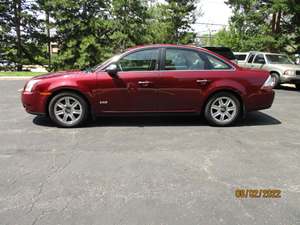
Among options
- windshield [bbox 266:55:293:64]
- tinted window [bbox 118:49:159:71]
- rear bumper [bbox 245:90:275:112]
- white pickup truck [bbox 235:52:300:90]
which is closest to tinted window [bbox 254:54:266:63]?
white pickup truck [bbox 235:52:300:90]

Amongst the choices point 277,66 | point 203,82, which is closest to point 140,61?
point 203,82

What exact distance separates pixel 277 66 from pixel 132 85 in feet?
31.5

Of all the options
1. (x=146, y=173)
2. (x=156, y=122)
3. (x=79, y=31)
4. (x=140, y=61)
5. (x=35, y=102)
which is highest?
(x=79, y=31)

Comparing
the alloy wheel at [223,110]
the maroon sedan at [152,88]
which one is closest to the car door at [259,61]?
the maroon sedan at [152,88]

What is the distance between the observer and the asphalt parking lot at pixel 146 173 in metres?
2.93

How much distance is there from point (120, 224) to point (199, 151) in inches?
85.7

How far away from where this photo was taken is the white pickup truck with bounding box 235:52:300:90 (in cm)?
1282

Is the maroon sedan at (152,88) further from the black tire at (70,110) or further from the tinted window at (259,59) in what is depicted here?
the tinted window at (259,59)

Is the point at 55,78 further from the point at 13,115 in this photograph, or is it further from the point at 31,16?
the point at 31,16

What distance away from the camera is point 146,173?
3.82 meters

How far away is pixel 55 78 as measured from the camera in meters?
5.80

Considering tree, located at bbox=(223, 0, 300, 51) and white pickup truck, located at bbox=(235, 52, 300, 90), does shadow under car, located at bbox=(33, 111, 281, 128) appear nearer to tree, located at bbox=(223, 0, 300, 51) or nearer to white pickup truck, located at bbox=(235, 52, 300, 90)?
white pickup truck, located at bbox=(235, 52, 300, 90)

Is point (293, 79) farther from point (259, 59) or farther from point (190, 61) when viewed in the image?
point (190, 61)

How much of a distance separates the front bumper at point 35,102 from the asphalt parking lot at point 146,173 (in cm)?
33
